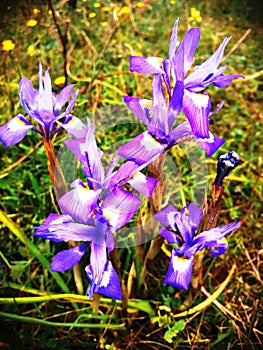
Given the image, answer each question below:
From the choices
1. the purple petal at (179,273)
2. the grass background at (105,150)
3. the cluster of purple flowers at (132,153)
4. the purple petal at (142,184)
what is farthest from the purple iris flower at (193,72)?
the grass background at (105,150)

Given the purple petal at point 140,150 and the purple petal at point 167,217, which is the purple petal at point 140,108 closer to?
the purple petal at point 140,150

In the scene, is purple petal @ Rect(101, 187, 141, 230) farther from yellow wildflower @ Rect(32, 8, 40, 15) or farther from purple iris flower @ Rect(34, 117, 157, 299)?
yellow wildflower @ Rect(32, 8, 40, 15)

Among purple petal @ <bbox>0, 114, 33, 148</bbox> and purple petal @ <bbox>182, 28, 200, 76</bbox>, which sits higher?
purple petal @ <bbox>182, 28, 200, 76</bbox>

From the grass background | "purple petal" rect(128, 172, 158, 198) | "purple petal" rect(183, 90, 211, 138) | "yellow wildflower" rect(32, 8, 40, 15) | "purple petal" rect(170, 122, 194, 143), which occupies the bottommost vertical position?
the grass background

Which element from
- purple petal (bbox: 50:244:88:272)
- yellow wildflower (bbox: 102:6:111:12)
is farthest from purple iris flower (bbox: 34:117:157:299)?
yellow wildflower (bbox: 102:6:111:12)

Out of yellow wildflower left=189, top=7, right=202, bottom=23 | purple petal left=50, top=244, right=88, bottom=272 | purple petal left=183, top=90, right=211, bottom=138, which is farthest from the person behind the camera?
yellow wildflower left=189, top=7, right=202, bottom=23

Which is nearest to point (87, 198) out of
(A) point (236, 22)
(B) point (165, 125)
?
(B) point (165, 125)

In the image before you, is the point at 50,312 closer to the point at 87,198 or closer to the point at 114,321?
the point at 114,321
